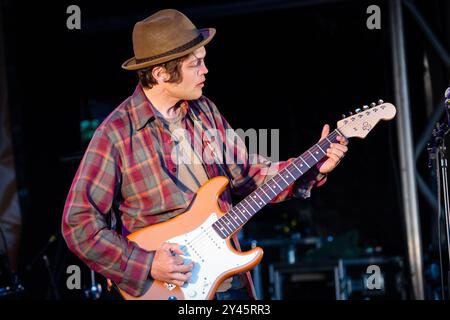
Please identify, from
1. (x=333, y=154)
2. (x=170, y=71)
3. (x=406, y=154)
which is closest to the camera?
(x=333, y=154)

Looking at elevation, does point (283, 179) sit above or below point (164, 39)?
below

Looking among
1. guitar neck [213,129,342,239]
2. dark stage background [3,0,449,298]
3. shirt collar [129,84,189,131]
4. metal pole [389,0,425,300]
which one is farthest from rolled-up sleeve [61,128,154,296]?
metal pole [389,0,425,300]

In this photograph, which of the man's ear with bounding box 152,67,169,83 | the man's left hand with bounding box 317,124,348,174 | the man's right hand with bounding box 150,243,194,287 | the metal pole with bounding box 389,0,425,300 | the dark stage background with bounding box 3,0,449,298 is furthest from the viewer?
the dark stage background with bounding box 3,0,449,298

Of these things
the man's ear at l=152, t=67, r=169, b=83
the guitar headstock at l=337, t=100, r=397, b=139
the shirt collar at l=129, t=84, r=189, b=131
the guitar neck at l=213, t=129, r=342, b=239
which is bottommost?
the guitar neck at l=213, t=129, r=342, b=239

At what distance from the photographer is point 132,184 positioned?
3.70 metres

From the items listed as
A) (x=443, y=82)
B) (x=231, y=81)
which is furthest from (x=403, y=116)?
(x=231, y=81)

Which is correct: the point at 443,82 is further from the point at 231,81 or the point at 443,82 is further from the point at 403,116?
the point at 231,81

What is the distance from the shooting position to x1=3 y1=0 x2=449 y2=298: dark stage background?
249 inches

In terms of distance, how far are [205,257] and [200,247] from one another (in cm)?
6

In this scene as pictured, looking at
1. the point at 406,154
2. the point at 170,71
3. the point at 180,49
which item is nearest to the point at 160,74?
the point at 170,71

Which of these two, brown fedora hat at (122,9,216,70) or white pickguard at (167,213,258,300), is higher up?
brown fedora hat at (122,9,216,70)

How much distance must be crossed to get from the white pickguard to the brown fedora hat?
918 mm

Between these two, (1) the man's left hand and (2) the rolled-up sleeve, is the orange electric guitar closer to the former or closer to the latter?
(2) the rolled-up sleeve

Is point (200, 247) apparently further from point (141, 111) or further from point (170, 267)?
point (141, 111)
